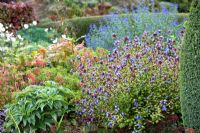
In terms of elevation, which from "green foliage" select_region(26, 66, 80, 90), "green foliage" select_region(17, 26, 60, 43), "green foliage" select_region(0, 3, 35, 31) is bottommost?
"green foliage" select_region(17, 26, 60, 43)

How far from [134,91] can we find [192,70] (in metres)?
0.85

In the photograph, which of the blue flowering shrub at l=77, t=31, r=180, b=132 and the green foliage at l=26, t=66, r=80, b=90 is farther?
the green foliage at l=26, t=66, r=80, b=90

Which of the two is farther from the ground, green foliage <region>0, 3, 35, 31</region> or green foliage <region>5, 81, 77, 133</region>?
green foliage <region>0, 3, 35, 31</region>

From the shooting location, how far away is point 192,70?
3863mm

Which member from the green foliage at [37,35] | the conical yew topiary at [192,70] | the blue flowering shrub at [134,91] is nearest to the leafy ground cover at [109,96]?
the blue flowering shrub at [134,91]

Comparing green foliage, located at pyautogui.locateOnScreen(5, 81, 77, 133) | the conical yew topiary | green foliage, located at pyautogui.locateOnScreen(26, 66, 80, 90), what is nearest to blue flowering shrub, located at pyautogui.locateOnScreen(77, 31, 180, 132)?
green foliage, located at pyautogui.locateOnScreen(5, 81, 77, 133)

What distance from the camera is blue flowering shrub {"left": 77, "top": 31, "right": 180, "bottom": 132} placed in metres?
4.44

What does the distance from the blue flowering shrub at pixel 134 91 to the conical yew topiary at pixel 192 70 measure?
36cm

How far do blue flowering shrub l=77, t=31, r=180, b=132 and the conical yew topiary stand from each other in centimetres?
36

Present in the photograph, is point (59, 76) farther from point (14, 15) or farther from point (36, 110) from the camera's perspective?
point (14, 15)

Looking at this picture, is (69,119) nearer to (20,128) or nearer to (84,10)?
(20,128)

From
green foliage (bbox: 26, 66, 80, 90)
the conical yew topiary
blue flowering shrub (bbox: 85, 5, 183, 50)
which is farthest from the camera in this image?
blue flowering shrub (bbox: 85, 5, 183, 50)

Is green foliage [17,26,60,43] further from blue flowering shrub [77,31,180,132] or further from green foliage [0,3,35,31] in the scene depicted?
blue flowering shrub [77,31,180,132]

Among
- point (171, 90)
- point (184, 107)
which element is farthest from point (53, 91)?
point (184, 107)
